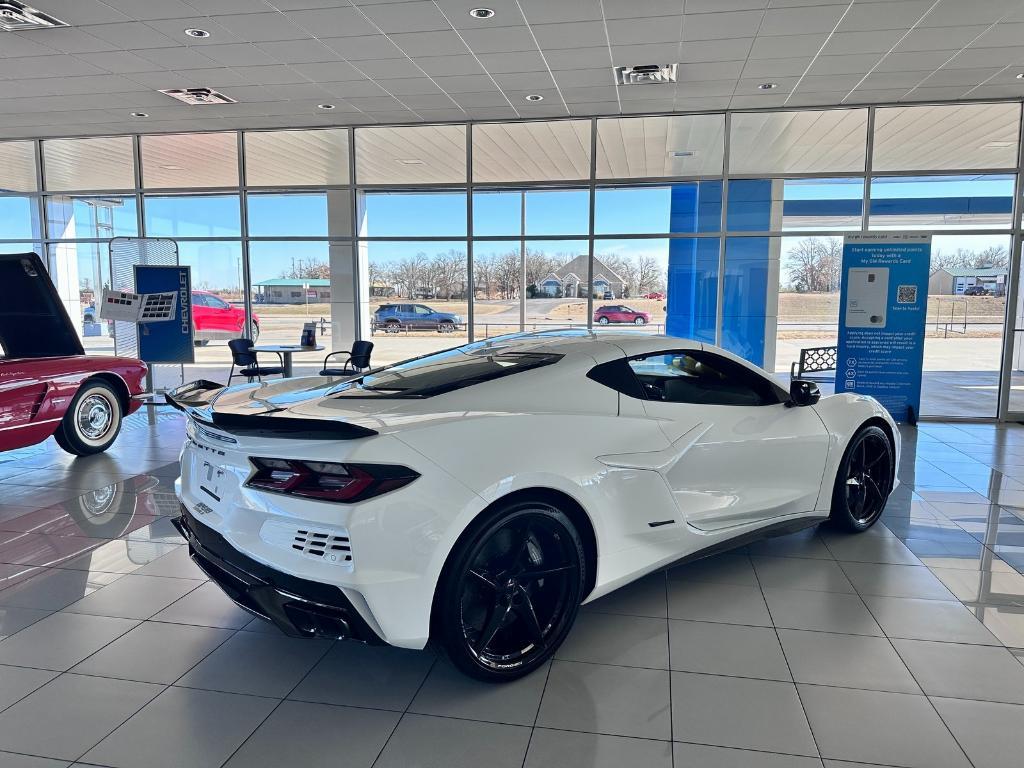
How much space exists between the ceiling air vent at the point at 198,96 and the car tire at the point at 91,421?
373 centimetres

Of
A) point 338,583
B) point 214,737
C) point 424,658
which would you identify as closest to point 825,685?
point 424,658

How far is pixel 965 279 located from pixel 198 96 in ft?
32.1

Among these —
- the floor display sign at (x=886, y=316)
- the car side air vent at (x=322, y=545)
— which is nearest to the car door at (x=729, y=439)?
the car side air vent at (x=322, y=545)

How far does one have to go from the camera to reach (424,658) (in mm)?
2766

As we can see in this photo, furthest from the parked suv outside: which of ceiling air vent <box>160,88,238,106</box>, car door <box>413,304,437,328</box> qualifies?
ceiling air vent <box>160,88,238,106</box>

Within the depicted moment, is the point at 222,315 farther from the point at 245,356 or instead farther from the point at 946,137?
the point at 946,137

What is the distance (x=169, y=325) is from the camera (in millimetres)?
9305

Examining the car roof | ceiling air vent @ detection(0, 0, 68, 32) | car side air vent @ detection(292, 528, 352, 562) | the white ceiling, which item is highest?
the white ceiling

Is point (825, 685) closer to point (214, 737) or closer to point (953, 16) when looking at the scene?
point (214, 737)

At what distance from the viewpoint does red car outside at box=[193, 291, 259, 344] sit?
10.8 meters

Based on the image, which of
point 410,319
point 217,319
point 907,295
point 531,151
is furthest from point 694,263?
point 217,319

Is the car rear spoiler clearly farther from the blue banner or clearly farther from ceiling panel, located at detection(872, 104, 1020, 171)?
ceiling panel, located at detection(872, 104, 1020, 171)

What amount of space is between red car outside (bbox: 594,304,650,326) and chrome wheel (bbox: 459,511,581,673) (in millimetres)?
7299

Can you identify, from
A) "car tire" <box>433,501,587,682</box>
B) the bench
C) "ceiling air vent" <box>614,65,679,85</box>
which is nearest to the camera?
"car tire" <box>433,501,587,682</box>
